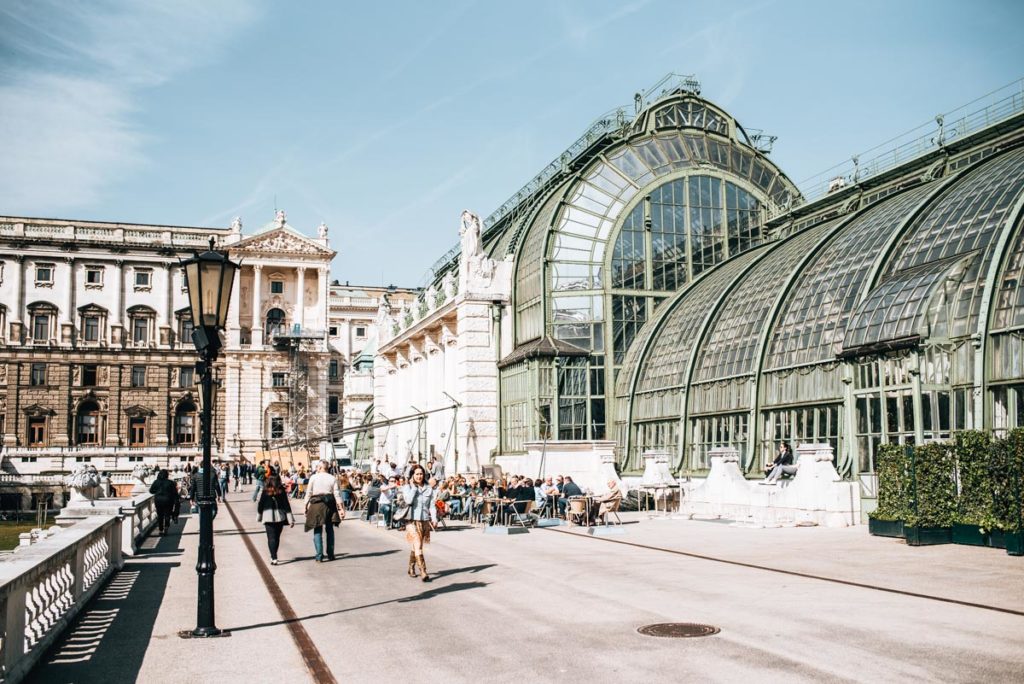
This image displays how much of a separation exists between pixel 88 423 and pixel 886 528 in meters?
95.6

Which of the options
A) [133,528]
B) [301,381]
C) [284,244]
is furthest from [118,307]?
[133,528]

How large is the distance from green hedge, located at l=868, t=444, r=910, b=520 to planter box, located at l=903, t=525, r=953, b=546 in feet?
1.61

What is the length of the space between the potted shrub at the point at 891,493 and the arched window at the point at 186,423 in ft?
302

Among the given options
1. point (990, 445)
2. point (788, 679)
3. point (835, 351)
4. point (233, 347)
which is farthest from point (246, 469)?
point (788, 679)

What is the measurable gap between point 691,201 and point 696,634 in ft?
113

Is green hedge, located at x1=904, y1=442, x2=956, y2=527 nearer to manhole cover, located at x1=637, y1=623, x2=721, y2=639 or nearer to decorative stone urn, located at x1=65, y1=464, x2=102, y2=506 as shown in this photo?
manhole cover, located at x1=637, y1=623, x2=721, y2=639

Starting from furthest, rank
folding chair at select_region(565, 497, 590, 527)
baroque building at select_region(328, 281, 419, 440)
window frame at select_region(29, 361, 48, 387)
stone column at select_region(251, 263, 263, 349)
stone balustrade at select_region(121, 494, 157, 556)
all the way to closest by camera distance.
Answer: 1. baroque building at select_region(328, 281, 419, 440)
2. stone column at select_region(251, 263, 263, 349)
3. window frame at select_region(29, 361, 48, 387)
4. folding chair at select_region(565, 497, 590, 527)
5. stone balustrade at select_region(121, 494, 157, 556)

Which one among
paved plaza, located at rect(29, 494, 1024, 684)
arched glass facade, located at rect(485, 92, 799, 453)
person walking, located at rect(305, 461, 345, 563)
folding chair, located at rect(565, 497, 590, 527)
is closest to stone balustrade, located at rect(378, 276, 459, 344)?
arched glass facade, located at rect(485, 92, 799, 453)

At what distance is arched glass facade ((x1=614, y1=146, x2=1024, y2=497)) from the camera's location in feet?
77.0

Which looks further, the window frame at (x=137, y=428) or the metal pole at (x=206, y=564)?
the window frame at (x=137, y=428)

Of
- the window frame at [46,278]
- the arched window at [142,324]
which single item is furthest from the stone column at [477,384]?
the window frame at [46,278]

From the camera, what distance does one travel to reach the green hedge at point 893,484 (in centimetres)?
2055

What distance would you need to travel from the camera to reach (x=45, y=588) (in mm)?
11766

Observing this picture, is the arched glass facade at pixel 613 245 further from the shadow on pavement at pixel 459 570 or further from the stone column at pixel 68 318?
the stone column at pixel 68 318
